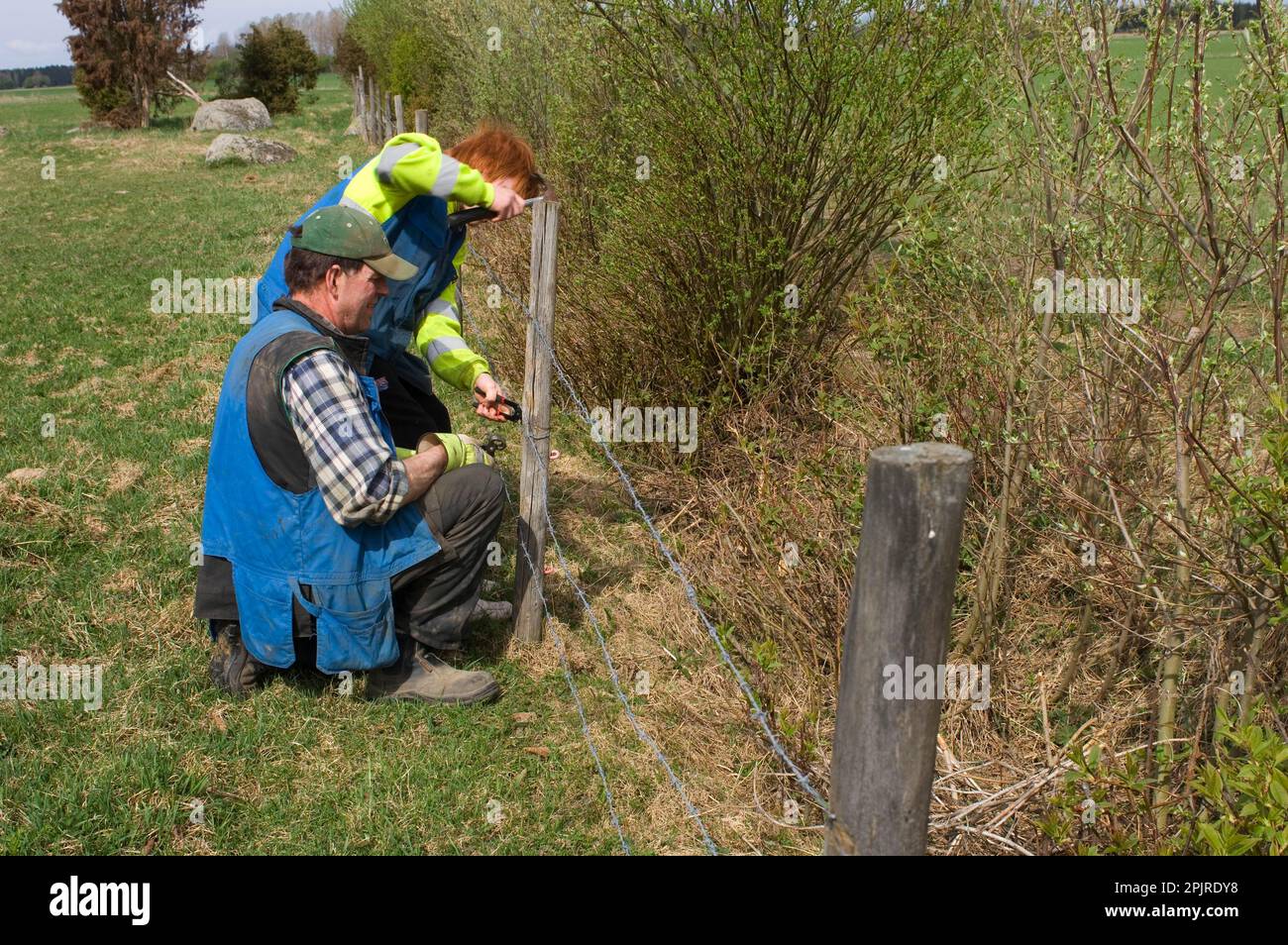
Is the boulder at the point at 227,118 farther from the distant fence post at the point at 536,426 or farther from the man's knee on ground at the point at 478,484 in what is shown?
the man's knee on ground at the point at 478,484

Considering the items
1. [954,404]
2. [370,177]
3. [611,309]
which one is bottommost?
[954,404]

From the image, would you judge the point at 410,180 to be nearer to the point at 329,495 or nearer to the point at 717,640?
the point at 329,495

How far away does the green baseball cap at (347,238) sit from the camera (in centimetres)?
331

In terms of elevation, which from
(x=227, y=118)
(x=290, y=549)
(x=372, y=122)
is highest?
(x=227, y=118)

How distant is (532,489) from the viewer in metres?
4.02

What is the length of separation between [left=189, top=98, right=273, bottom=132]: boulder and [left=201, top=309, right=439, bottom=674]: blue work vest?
26253mm

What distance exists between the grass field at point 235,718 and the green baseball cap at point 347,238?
5.04 feet

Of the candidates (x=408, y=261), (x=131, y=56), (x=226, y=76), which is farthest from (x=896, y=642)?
(x=226, y=76)

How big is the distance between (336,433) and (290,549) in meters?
0.44

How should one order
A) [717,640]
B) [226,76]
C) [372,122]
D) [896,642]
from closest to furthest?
[896,642], [717,640], [372,122], [226,76]

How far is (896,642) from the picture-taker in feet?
5.34
